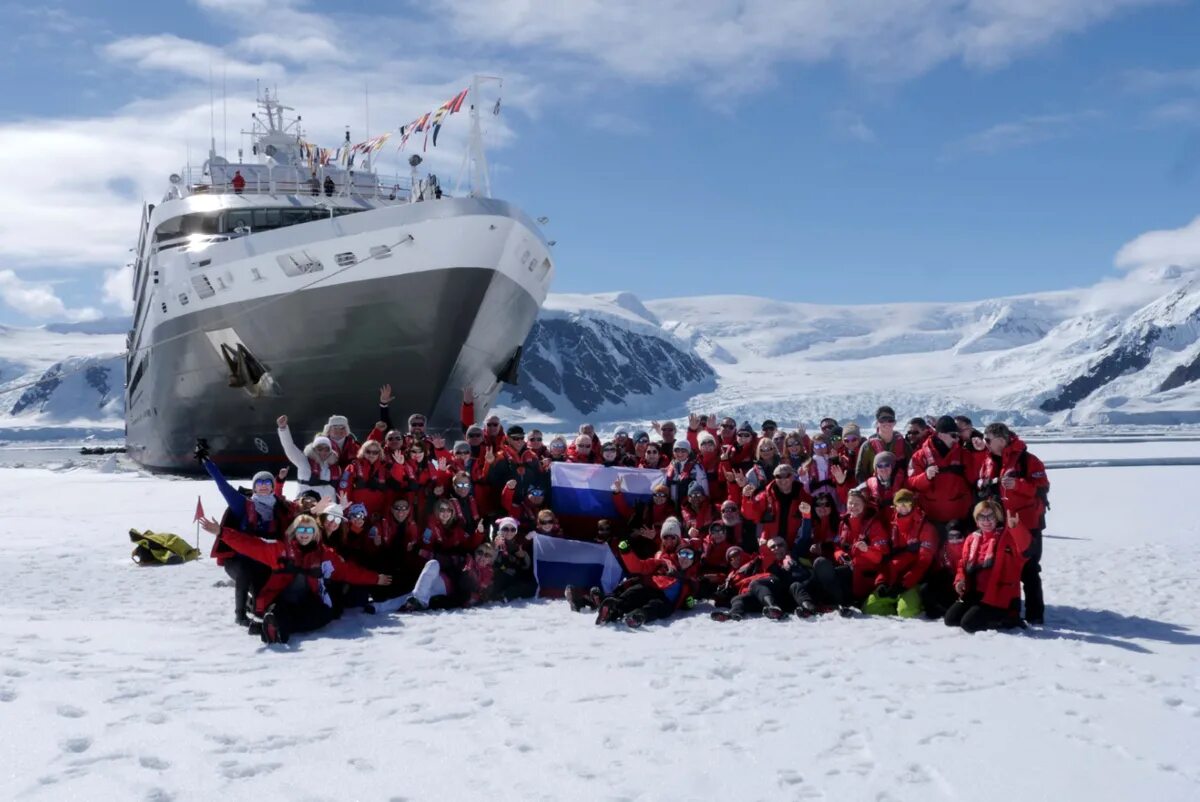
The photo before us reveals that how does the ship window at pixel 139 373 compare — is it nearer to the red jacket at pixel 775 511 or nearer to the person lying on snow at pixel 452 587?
the person lying on snow at pixel 452 587

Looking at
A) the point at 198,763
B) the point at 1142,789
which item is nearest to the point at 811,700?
the point at 1142,789

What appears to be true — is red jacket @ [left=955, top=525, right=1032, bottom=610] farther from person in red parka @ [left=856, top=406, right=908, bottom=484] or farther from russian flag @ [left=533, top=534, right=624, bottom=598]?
russian flag @ [left=533, top=534, right=624, bottom=598]

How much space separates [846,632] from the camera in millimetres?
6172

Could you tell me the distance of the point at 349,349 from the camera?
1675 centimetres

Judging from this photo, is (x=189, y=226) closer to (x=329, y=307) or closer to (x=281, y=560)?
(x=329, y=307)

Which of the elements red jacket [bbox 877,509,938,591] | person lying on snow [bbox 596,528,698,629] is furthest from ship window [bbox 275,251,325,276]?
red jacket [bbox 877,509,938,591]

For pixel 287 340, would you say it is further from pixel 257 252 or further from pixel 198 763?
pixel 198 763

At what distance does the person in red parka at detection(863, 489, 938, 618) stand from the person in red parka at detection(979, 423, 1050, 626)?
61cm

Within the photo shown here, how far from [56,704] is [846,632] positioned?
465 cm

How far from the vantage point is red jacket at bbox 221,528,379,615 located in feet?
20.6

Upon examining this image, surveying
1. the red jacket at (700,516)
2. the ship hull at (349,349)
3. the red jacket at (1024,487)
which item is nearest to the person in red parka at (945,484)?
the red jacket at (1024,487)

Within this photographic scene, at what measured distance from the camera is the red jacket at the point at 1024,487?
20.9ft

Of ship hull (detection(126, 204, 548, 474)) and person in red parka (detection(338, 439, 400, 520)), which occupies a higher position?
ship hull (detection(126, 204, 548, 474))

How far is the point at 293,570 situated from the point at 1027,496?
518cm
